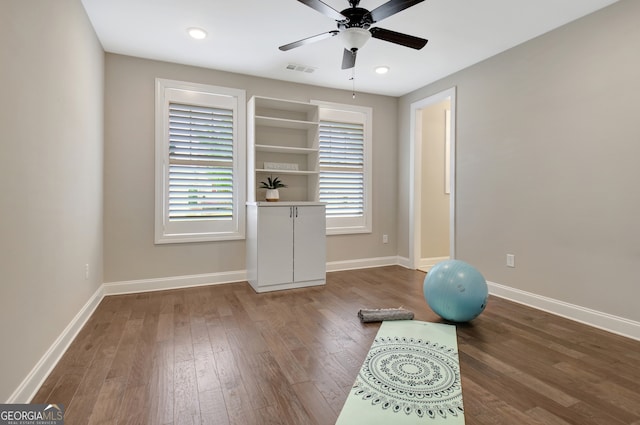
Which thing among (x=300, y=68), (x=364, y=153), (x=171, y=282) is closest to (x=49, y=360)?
(x=171, y=282)

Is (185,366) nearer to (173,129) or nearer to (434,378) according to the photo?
(434,378)

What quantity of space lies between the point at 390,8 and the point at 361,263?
3.58 meters

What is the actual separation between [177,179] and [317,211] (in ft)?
5.66

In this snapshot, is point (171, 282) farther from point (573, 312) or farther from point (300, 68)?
point (573, 312)

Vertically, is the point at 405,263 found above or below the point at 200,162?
below

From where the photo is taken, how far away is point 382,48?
354 centimetres

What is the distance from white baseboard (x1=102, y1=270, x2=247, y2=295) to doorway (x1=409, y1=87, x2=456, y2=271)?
2.68 meters

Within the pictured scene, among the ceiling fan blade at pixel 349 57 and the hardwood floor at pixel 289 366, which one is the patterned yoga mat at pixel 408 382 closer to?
the hardwood floor at pixel 289 366

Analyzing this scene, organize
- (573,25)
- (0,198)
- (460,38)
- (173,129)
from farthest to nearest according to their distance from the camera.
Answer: (173,129) < (460,38) < (573,25) < (0,198)

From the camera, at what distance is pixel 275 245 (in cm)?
385

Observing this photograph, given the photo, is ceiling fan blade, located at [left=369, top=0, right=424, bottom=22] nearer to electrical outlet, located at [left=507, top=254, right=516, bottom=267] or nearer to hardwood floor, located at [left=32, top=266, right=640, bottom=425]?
hardwood floor, located at [left=32, top=266, right=640, bottom=425]

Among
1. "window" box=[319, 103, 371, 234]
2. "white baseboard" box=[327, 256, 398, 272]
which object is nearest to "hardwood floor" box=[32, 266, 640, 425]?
"white baseboard" box=[327, 256, 398, 272]

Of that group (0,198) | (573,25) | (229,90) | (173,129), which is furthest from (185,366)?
(573,25)

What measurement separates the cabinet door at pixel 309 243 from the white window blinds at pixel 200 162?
95 cm
